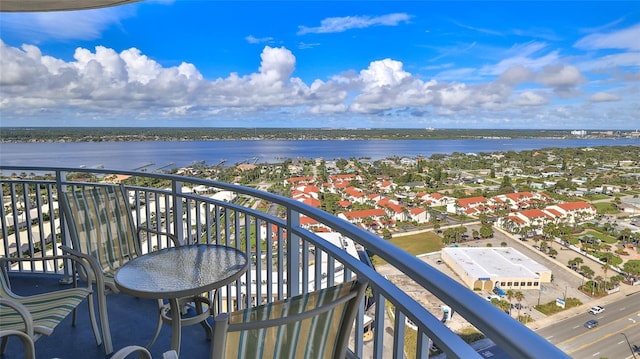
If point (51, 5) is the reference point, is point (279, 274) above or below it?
below

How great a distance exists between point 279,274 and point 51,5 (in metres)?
4.26

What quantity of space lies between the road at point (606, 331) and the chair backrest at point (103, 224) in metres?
6.30

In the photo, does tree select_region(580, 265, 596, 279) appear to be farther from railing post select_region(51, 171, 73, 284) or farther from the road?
railing post select_region(51, 171, 73, 284)

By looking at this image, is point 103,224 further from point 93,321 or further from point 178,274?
point 178,274

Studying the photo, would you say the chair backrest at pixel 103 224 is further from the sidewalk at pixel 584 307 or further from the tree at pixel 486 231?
the tree at pixel 486 231

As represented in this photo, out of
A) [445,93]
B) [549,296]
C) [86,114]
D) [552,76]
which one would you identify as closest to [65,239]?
[549,296]

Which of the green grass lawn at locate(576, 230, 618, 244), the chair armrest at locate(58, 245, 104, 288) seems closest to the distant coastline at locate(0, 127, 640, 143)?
the green grass lawn at locate(576, 230, 618, 244)

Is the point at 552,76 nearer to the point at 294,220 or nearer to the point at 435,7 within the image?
the point at 435,7

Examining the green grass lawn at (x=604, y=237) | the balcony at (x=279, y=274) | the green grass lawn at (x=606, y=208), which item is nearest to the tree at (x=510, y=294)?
the green grass lawn at (x=604, y=237)

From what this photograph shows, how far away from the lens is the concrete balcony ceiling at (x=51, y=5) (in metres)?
3.83

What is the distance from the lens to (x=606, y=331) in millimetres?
6367

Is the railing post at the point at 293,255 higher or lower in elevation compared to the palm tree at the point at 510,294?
higher

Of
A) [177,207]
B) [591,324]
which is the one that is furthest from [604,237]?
[177,207]

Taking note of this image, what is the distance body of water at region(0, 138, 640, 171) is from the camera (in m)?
8.80
